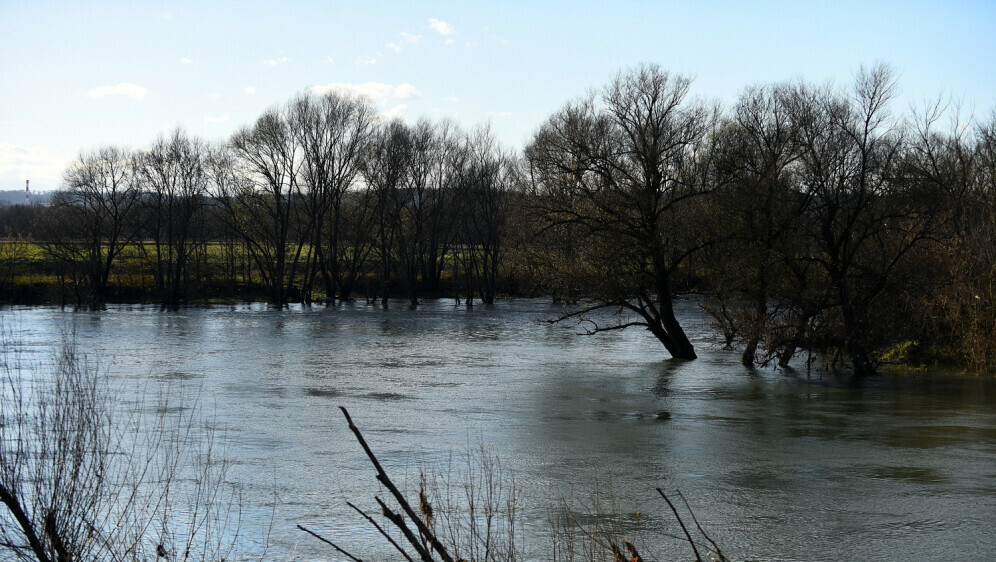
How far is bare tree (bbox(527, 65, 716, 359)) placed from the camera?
2812 cm

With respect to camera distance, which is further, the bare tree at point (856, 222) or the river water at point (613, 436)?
the bare tree at point (856, 222)

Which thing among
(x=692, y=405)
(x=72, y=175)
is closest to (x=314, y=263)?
(x=72, y=175)

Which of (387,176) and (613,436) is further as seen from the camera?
(387,176)

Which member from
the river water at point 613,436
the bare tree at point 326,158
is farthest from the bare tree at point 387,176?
the river water at point 613,436

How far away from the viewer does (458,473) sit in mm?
12656

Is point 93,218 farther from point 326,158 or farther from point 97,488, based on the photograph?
point 97,488

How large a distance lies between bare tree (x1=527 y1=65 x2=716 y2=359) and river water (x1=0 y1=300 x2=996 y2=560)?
3198 mm

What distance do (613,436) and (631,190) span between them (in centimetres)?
1380

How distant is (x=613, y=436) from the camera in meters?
16.3

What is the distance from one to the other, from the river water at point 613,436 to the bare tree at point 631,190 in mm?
3198

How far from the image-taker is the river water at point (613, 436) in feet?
33.3

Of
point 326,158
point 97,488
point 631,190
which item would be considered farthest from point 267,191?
point 97,488

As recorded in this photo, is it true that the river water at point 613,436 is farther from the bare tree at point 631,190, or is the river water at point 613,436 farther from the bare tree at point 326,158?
the bare tree at point 326,158

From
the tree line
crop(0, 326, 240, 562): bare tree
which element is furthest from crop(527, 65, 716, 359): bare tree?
crop(0, 326, 240, 562): bare tree
